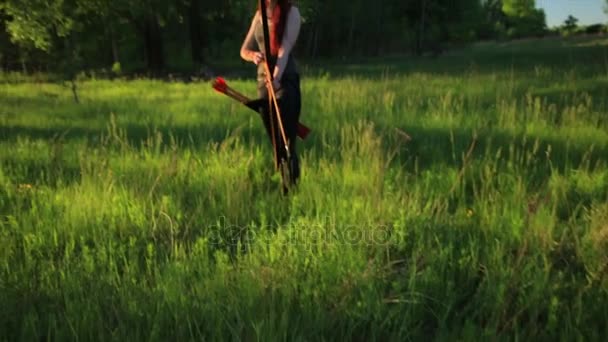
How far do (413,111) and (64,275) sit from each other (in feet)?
19.2

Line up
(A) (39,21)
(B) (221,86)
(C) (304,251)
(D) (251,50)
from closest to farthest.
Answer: (C) (304,251) → (B) (221,86) → (D) (251,50) → (A) (39,21)

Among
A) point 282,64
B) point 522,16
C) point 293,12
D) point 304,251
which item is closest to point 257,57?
point 282,64

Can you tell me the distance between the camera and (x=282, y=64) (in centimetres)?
398

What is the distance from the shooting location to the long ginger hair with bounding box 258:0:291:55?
397cm

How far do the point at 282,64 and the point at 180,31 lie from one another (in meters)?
37.7

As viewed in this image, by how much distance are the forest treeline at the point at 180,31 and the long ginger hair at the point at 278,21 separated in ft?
27.0

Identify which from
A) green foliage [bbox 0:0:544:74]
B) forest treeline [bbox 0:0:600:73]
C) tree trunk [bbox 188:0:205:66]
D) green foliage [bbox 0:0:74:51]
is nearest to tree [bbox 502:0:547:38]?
forest treeline [bbox 0:0:600:73]

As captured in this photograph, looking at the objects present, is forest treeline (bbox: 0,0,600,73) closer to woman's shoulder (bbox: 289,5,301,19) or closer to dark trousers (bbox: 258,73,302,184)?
dark trousers (bbox: 258,73,302,184)

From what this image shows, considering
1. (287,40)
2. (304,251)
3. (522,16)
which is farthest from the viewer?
(522,16)

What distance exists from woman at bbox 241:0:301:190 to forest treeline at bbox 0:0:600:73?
8063 millimetres

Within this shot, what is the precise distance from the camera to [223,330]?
2141 mm

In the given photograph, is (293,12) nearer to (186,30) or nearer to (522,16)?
(186,30)

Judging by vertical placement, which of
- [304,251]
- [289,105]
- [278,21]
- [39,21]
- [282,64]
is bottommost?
[304,251]

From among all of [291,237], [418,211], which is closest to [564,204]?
[418,211]
